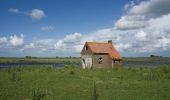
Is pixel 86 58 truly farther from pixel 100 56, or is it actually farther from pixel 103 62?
pixel 103 62

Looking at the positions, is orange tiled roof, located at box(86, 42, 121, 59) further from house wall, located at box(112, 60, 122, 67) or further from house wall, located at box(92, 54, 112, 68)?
house wall, located at box(92, 54, 112, 68)

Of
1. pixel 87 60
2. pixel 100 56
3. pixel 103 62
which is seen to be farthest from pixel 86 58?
pixel 103 62

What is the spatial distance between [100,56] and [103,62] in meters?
1.39

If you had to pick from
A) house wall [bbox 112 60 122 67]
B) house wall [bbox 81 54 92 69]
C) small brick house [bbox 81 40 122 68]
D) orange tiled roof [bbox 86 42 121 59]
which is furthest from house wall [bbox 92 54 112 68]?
house wall [bbox 81 54 92 69]

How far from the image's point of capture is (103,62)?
52688 millimetres

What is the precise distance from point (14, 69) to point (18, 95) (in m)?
25.7

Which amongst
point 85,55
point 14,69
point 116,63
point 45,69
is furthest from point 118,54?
point 14,69

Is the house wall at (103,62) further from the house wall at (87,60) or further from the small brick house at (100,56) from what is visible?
the house wall at (87,60)

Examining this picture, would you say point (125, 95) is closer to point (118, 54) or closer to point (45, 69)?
point (45, 69)

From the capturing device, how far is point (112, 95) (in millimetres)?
19312

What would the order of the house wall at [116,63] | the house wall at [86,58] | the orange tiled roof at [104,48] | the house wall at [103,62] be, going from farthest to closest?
1. the house wall at [116,63]
2. the house wall at [86,58]
3. the orange tiled roof at [104,48]
4. the house wall at [103,62]

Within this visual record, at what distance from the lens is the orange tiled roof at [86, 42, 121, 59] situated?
52969 mm

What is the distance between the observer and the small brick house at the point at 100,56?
5235 cm

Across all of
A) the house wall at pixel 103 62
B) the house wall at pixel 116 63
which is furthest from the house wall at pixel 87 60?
the house wall at pixel 116 63
